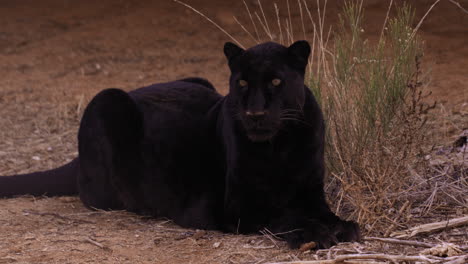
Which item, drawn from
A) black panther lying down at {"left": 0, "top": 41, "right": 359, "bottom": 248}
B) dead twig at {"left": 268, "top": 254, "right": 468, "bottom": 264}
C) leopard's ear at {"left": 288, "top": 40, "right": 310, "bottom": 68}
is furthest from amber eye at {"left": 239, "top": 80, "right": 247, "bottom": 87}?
dead twig at {"left": 268, "top": 254, "right": 468, "bottom": 264}

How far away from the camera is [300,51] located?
3.15m

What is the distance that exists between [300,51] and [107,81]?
16.6 ft

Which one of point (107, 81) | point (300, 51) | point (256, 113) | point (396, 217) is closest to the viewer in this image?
point (256, 113)

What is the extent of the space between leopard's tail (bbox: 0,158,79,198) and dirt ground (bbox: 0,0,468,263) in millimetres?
79

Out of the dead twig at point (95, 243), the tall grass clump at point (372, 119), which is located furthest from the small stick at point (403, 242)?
the dead twig at point (95, 243)

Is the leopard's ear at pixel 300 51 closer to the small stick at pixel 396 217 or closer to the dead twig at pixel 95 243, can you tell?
the small stick at pixel 396 217

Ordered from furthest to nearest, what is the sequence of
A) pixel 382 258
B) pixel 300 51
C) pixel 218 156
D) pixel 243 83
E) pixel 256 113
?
pixel 218 156, pixel 300 51, pixel 243 83, pixel 256 113, pixel 382 258

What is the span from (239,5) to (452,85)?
2.97 m

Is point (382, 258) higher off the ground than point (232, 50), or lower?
lower

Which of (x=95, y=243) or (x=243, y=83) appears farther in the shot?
(x=95, y=243)

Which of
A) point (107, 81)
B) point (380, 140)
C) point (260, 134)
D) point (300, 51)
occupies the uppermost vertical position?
point (300, 51)

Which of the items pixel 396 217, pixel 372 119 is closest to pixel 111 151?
pixel 372 119

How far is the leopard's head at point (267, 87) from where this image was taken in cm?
297

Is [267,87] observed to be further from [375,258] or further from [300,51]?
[375,258]
